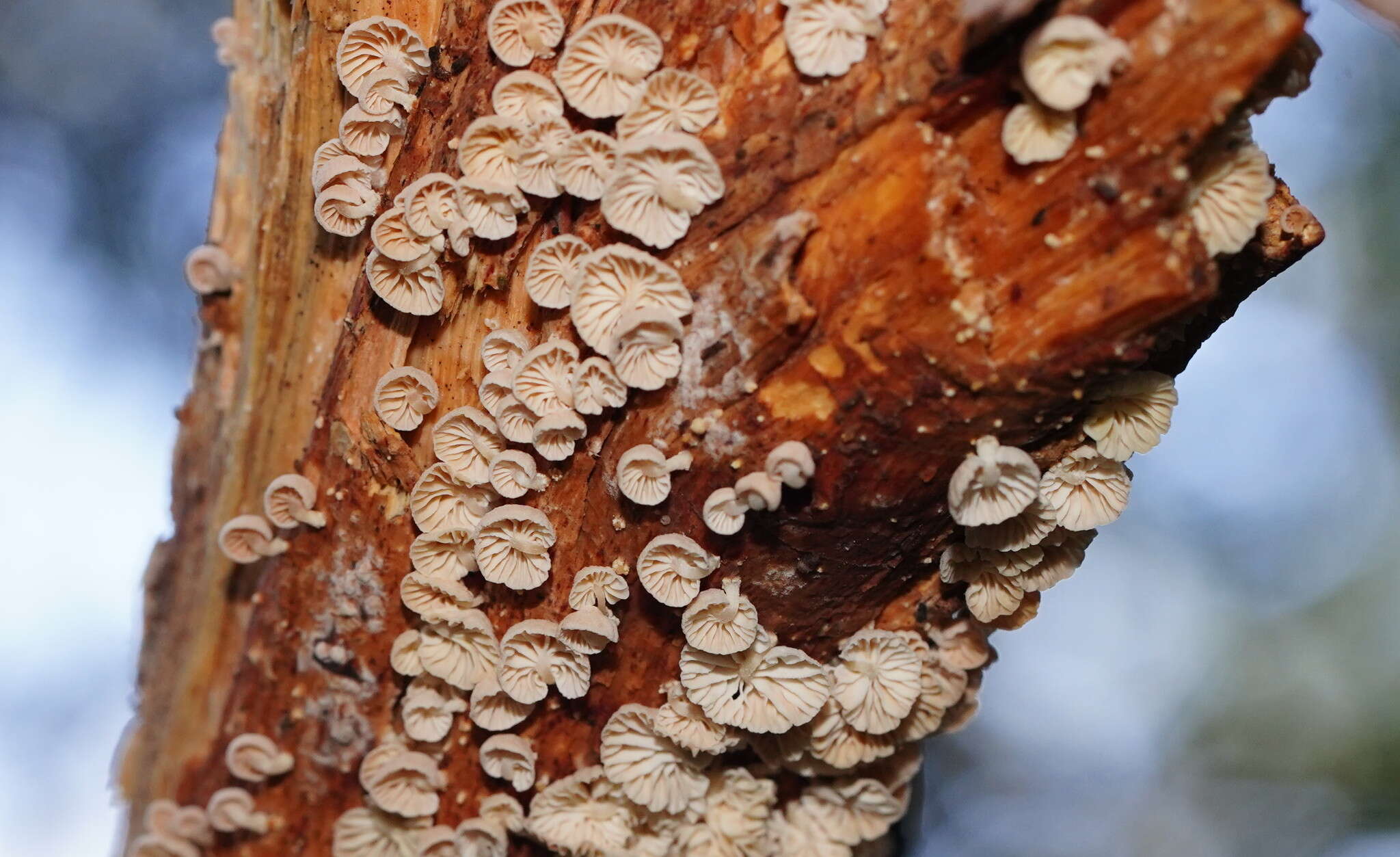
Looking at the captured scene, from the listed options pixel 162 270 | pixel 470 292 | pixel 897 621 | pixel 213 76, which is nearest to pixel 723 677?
pixel 897 621

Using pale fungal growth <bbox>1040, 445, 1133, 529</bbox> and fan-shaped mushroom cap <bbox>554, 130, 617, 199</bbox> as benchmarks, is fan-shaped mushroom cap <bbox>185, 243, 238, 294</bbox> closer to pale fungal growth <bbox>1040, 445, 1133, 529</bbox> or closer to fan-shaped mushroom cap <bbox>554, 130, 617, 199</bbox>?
fan-shaped mushroom cap <bbox>554, 130, 617, 199</bbox>

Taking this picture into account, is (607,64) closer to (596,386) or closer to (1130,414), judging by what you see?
(596,386)

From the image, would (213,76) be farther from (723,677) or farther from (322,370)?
(723,677)

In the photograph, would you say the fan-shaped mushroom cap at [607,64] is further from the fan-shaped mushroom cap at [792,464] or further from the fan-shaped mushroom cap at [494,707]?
the fan-shaped mushroom cap at [494,707]

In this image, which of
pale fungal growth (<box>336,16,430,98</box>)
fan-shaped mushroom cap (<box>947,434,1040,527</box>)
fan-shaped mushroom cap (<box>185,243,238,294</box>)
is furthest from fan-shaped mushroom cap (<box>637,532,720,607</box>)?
pale fungal growth (<box>336,16,430,98</box>)

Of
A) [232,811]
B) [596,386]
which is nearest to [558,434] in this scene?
[596,386]

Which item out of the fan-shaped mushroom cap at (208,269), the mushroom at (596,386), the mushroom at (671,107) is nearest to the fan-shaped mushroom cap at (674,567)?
the mushroom at (596,386)
